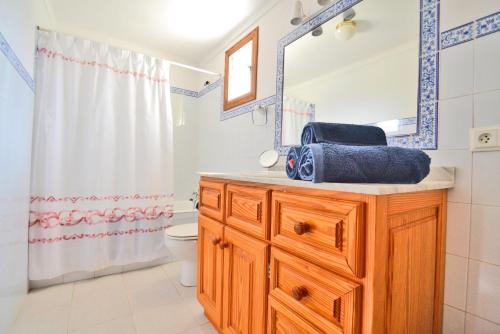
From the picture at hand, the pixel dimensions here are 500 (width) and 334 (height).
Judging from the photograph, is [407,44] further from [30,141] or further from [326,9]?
[30,141]

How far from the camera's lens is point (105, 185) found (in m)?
Answer: 1.99

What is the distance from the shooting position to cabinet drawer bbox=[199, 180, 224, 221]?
127 cm

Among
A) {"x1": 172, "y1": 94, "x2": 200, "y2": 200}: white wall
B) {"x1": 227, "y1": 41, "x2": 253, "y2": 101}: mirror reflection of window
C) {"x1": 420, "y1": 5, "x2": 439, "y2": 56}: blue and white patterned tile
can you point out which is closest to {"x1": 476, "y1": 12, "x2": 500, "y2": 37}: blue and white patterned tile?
{"x1": 420, "y1": 5, "x2": 439, "y2": 56}: blue and white patterned tile

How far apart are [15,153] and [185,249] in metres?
1.19

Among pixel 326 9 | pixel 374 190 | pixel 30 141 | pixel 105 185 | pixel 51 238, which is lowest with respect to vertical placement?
pixel 51 238

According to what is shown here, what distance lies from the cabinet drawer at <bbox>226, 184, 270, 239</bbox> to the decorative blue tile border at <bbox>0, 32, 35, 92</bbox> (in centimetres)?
121

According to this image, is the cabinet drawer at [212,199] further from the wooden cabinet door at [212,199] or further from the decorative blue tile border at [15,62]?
the decorative blue tile border at [15,62]

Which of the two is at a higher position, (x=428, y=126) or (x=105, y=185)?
(x=428, y=126)

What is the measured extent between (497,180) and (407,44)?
2.09 ft

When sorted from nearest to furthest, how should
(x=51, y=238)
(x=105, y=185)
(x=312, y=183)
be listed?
(x=312, y=183) < (x=51, y=238) < (x=105, y=185)

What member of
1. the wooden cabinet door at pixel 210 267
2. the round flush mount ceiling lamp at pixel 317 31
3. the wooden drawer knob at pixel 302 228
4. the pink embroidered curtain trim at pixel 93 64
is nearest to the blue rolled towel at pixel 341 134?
the wooden drawer knob at pixel 302 228

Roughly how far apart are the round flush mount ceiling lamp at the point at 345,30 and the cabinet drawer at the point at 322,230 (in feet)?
3.24

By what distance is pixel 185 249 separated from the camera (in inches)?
72.4

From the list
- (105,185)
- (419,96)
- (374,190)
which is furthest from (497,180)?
(105,185)
